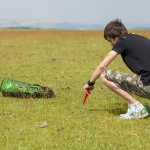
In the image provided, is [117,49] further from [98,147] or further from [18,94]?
[18,94]

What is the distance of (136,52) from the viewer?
8.94 meters

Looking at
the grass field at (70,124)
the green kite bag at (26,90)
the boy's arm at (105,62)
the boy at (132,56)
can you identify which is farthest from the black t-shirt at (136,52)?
the green kite bag at (26,90)

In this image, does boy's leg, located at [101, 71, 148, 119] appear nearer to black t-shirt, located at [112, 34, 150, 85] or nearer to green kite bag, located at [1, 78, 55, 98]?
black t-shirt, located at [112, 34, 150, 85]

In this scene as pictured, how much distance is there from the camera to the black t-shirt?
884cm

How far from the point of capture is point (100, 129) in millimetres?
8570

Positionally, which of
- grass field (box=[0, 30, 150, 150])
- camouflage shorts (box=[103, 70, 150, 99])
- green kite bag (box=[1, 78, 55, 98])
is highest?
camouflage shorts (box=[103, 70, 150, 99])

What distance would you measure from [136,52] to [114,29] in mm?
663

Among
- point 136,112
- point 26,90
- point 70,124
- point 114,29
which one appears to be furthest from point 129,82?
point 26,90

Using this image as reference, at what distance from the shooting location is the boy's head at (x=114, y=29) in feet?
29.0

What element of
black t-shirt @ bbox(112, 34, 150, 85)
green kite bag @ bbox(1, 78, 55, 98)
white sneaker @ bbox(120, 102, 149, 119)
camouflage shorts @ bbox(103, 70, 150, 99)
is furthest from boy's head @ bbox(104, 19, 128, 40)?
green kite bag @ bbox(1, 78, 55, 98)

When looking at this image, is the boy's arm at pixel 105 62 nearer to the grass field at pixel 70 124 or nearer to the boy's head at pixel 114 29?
the boy's head at pixel 114 29

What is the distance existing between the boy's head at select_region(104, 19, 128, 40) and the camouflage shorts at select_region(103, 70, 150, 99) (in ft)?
3.18

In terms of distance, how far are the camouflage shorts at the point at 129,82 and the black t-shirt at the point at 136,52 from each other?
0.46 ft

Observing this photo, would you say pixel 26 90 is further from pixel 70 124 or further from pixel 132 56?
pixel 132 56
